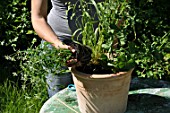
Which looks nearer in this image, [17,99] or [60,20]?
[60,20]

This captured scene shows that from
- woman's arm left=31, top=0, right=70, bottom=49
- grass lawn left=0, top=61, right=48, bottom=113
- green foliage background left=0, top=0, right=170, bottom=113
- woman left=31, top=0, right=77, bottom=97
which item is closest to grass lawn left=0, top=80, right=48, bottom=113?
grass lawn left=0, top=61, right=48, bottom=113

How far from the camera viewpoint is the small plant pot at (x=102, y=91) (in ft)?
5.70

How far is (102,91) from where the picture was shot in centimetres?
177

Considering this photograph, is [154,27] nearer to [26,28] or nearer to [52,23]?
[52,23]

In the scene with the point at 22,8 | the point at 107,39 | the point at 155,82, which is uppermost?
the point at 22,8

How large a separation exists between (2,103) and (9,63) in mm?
652

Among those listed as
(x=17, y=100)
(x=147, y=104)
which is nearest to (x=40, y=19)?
(x=147, y=104)

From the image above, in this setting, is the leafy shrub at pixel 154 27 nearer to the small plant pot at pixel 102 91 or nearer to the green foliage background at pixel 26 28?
the green foliage background at pixel 26 28

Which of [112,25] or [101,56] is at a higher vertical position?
[112,25]

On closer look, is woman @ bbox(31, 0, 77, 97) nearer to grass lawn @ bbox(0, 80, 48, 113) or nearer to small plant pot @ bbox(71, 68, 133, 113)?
small plant pot @ bbox(71, 68, 133, 113)

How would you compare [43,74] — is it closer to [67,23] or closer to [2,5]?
[67,23]

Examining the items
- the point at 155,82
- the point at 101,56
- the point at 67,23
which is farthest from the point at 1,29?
the point at 101,56

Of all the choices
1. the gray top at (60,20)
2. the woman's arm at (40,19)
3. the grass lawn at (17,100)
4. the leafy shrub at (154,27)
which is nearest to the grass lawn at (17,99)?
the grass lawn at (17,100)

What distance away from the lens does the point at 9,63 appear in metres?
3.55
